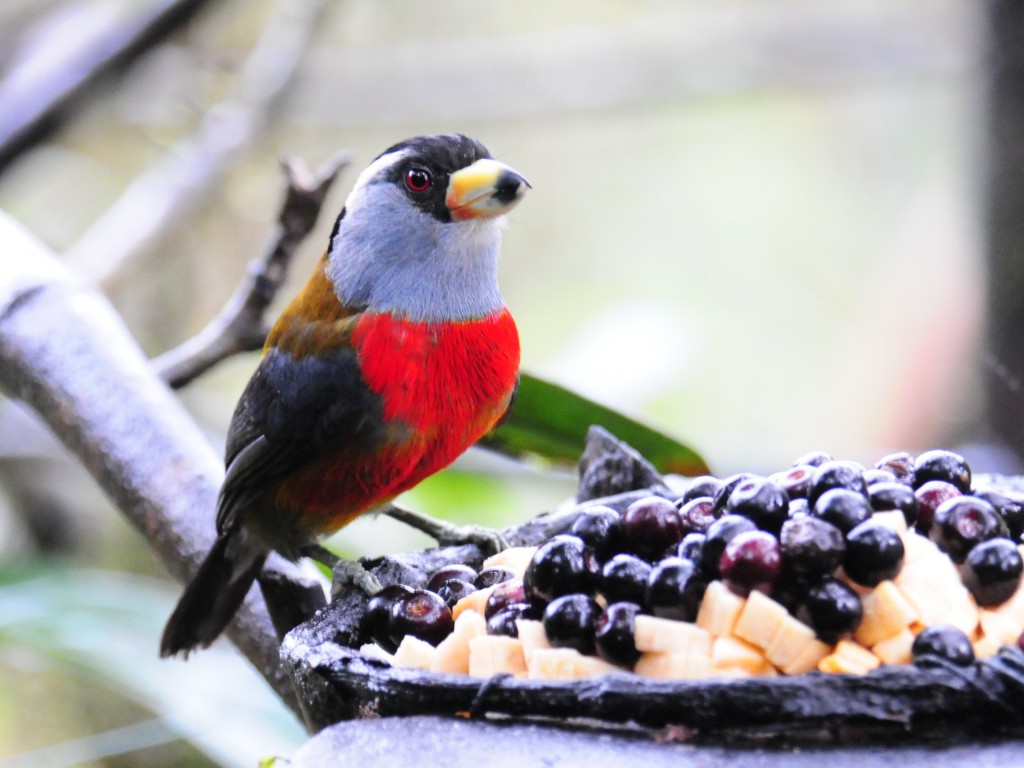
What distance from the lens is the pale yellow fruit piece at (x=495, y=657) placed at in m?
1.21

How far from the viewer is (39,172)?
4738 millimetres

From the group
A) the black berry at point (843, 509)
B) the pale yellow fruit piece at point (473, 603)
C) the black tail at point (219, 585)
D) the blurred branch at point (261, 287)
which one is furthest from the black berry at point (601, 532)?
the blurred branch at point (261, 287)

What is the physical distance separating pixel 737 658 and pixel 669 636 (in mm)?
73

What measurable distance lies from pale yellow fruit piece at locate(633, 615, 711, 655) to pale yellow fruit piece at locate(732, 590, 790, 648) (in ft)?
0.13

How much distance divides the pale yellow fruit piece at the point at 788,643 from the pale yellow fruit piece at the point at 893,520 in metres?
0.16

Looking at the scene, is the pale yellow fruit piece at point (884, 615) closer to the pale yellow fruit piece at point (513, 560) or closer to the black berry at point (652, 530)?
the black berry at point (652, 530)

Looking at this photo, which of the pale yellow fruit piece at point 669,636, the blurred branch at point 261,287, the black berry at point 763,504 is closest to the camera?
the pale yellow fruit piece at point 669,636

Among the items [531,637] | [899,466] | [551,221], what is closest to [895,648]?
[531,637]

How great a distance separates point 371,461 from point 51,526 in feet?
6.65

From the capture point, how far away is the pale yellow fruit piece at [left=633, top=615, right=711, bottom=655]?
1.14 meters

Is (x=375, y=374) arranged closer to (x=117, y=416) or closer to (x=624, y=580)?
(x=117, y=416)

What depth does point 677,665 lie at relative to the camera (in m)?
1.14

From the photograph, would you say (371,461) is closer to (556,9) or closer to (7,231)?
(7,231)

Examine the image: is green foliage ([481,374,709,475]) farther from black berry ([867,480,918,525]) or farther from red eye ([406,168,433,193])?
black berry ([867,480,918,525])
